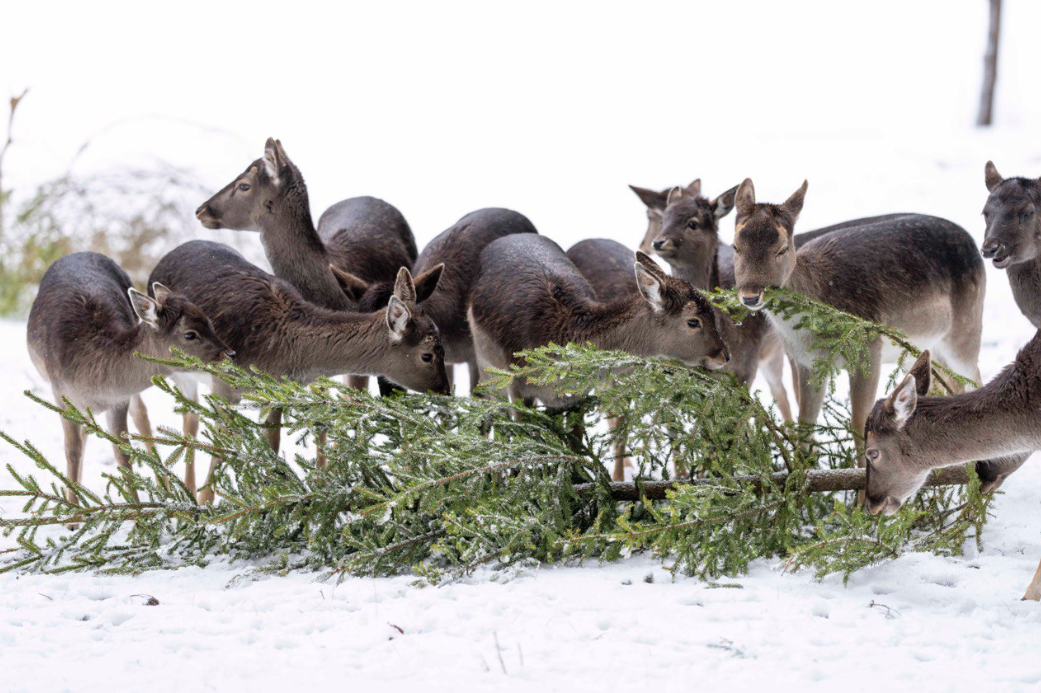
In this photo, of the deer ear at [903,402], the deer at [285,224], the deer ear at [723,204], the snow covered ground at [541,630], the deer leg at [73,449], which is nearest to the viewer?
the snow covered ground at [541,630]

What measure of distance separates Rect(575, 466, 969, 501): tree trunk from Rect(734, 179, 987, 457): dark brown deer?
0.58 metres

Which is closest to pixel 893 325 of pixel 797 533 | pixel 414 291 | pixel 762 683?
pixel 797 533

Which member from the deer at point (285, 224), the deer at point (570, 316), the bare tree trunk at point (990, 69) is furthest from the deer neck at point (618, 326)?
the bare tree trunk at point (990, 69)

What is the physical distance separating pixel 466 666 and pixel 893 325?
3.77 m

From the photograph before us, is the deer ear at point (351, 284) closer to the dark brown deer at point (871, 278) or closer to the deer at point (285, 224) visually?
the deer at point (285, 224)

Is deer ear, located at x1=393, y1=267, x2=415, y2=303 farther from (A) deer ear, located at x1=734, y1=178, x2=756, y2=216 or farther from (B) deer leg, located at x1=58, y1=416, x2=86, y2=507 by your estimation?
(B) deer leg, located at x1=58, y1=416, x2=86, y2=507

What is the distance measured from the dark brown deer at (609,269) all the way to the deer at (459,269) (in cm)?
45

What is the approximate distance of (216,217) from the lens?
6.86 meters

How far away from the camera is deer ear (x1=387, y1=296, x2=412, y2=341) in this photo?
5707 millimetres

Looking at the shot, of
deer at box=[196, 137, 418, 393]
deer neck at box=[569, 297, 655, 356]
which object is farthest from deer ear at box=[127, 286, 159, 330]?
deer neck at box=[569, 297, 655, 356]

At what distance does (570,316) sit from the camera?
6.00 meters

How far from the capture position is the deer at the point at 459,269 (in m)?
6.92

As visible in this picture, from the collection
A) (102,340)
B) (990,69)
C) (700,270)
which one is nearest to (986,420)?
(700,270)

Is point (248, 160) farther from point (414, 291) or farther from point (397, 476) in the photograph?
point (397, 476)
